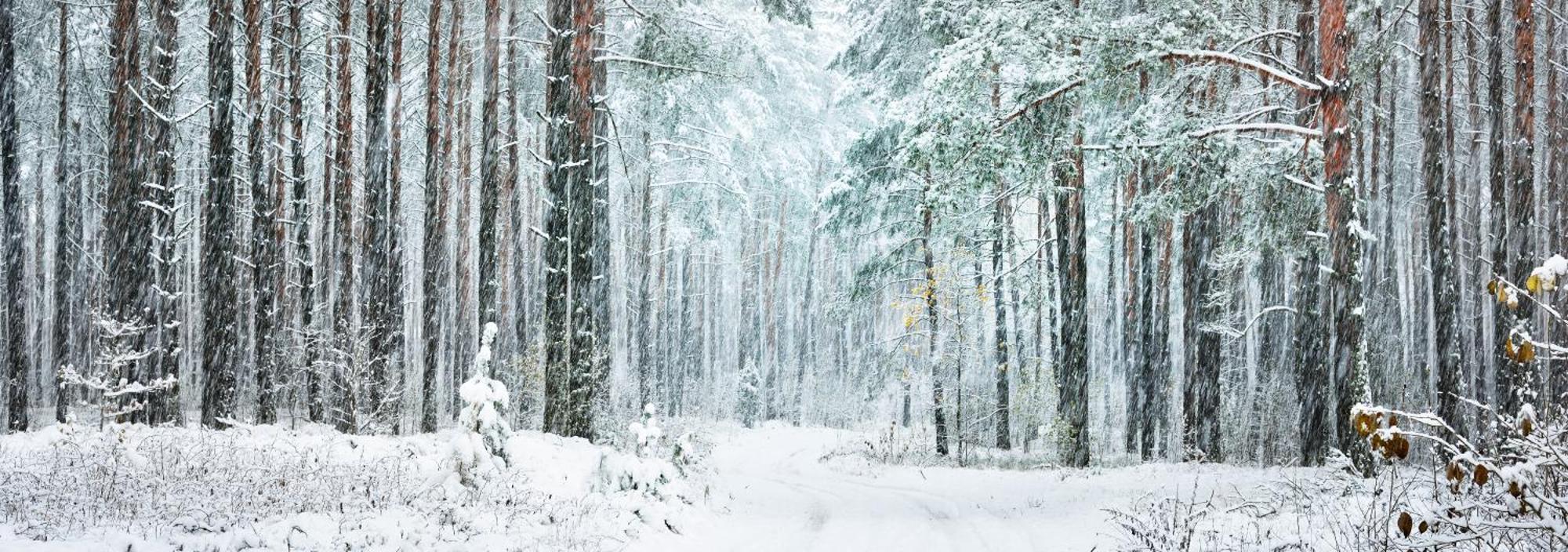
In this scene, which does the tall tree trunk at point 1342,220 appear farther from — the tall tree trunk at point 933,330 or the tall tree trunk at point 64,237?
the tall tree trunk at point 64,237

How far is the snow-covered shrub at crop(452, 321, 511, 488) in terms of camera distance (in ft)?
27.3

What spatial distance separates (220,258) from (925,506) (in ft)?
37.0

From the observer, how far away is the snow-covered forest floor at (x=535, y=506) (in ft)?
21.6

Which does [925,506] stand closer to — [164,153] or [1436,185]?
[1436,185]

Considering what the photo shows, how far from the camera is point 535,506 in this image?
330 inches

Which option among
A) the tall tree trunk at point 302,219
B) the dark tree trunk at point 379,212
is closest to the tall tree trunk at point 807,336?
the tall tree trunk at point 302,219

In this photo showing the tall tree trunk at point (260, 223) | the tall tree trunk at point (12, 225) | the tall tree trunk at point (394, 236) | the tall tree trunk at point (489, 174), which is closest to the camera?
the tall tree trunk at point (12, 225)

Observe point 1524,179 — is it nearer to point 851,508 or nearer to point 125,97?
point 851,508

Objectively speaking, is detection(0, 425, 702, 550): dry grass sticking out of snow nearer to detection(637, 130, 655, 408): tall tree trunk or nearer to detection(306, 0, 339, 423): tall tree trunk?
detection(306, 0, 339, 423): tall tree trunk

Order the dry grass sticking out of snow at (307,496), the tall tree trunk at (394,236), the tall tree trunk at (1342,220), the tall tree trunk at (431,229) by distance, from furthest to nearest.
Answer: the tall tree trunk at (431,229)
the tall tree trunk at (394,236)
the tall tree trunk at (1342,220)
the dry grass sticking out of snow at (307,496)

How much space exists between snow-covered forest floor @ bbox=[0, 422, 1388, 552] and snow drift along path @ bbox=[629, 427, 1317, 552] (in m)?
0.05

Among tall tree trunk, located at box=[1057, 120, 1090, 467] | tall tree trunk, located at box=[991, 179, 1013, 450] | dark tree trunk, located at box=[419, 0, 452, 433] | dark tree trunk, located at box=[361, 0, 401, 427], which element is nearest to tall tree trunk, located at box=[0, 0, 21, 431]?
dark tree trunk, located at box=[361, 0, 401, 427]

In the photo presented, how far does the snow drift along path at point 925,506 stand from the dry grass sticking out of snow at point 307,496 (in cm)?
80

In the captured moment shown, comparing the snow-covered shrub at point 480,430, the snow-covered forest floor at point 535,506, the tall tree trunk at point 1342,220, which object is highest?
the tall tree trunk at point 1342,220
